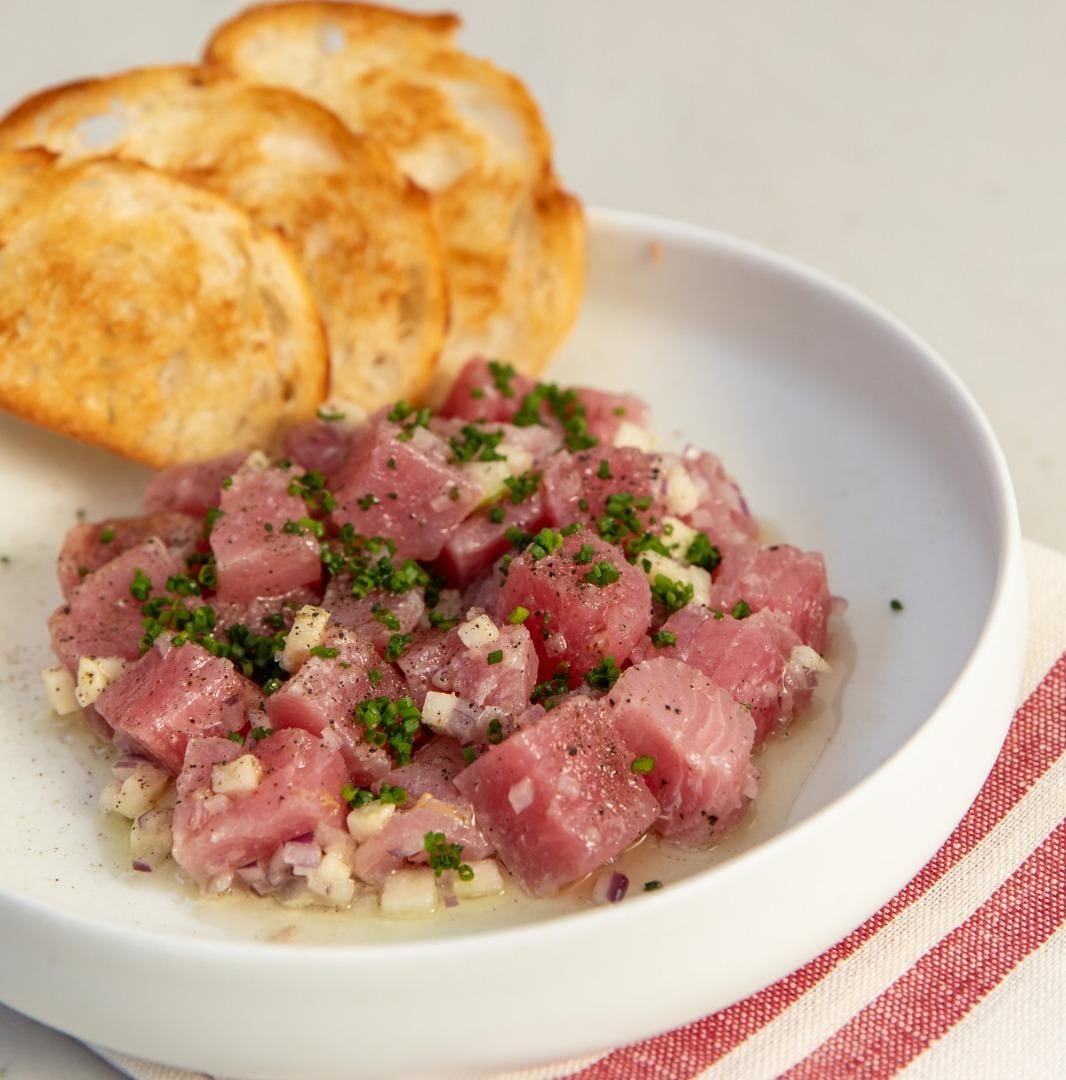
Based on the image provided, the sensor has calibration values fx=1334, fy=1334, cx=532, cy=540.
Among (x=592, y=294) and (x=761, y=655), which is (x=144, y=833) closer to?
(x=761, y=655)

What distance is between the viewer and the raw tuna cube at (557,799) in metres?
2.58

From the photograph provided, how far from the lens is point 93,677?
2971 mm

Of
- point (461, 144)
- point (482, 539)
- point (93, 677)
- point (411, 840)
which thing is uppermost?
point (461, 144)

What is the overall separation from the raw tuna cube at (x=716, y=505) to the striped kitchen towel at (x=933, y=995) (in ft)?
2.95

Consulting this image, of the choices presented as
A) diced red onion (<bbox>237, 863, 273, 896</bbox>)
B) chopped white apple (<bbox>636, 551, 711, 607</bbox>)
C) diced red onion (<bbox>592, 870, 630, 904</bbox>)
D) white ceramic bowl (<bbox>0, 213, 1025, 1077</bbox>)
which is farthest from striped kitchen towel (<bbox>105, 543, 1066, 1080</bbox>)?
chopped white apple (<bbox>636, 551, 711, 607</bbox>)

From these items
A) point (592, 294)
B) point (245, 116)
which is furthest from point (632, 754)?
point (245, 116)

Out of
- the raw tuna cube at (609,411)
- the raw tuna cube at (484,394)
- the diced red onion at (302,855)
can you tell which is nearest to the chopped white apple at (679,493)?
the raw tuna cube at (609,411)

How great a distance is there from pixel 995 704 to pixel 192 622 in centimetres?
176

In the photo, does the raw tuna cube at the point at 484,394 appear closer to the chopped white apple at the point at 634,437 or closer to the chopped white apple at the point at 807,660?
the chopped white apple at the point at 634,437

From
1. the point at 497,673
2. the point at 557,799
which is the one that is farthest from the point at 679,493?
the point at 557,799

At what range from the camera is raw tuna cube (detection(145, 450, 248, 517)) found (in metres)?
3.50

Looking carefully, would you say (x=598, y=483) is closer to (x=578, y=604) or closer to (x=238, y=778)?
(x=578, y=604)

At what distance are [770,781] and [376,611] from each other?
954 mm

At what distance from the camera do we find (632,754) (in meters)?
2.73
